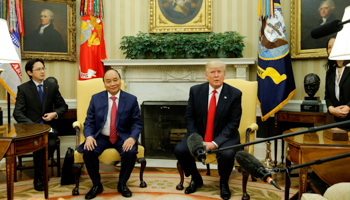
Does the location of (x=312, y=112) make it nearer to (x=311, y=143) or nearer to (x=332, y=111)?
(x=332, y=111)

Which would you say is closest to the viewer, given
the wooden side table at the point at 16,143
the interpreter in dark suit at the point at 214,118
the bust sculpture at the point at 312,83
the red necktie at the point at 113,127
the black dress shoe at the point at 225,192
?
the wooden side table at the point at 16,143

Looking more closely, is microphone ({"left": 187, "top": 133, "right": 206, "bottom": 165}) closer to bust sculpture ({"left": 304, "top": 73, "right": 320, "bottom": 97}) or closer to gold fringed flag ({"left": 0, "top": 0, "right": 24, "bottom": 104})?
bust sculpture ({"left": 304, "top": 73, "right": 320, "bottom": 97})

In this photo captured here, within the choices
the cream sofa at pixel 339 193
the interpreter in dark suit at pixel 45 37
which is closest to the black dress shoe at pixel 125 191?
the cream sofa at pixel 339 193

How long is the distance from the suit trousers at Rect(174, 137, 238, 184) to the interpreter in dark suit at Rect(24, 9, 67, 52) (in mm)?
3161

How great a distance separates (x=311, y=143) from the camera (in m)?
2.12

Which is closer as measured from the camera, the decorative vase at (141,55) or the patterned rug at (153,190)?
the patterned rug at (153,190)

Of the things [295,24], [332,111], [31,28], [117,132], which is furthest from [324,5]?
[31,28]

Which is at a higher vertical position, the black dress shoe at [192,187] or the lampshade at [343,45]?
the lampshade at [343,45]

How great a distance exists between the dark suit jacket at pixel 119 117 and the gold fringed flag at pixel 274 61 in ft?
6.89

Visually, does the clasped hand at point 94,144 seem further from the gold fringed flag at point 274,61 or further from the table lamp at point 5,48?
the gold fringed flag at point 274,61

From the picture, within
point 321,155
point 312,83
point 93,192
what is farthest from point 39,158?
point 312,83

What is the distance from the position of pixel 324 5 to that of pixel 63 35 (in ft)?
14.2

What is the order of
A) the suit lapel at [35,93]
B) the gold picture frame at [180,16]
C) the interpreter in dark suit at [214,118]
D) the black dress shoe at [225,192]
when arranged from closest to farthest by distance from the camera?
the black dress shoe at [225,192], the interpreter in dark suit at [214,118], the suit lapel at [35,93], the gold picture frame at [180,16]

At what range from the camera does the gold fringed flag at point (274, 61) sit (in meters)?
4.10
